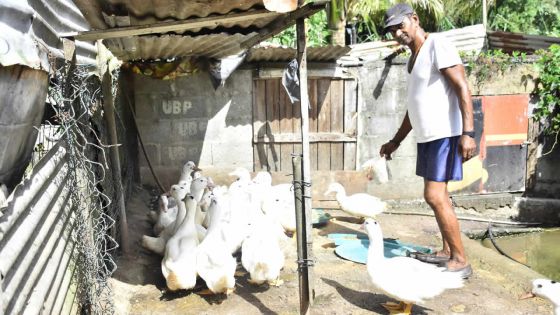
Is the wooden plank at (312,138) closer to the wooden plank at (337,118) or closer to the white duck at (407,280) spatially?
the wooden plank at (337,118)

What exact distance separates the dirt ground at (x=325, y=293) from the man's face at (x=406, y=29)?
231cm

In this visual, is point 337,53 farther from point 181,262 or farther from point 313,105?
point 181,262

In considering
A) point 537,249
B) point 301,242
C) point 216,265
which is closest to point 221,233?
point 216,265

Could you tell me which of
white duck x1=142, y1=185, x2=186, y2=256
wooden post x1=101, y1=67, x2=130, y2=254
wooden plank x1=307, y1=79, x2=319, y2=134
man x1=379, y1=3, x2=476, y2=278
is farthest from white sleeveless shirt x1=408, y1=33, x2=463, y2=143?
wooden plank x1=307, y1=79, x2=319, y2=134

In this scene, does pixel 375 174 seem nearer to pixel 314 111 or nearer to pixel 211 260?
pixel 314 111

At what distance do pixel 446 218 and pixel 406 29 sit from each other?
1730mm

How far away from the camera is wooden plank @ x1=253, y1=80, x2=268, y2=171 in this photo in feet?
25.3

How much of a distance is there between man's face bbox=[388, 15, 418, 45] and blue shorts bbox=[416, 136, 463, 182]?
96 cm

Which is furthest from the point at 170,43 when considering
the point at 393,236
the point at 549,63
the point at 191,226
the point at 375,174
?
the point at 549,63

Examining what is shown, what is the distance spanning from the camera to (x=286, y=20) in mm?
3803

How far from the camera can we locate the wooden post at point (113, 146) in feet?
16.1

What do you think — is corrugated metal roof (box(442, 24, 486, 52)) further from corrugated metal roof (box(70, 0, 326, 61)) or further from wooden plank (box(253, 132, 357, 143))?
corrugated metal roof (box(70, 0, 326, 61))

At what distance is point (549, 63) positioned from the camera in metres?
8.10

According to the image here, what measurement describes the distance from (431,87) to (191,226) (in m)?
2.59
